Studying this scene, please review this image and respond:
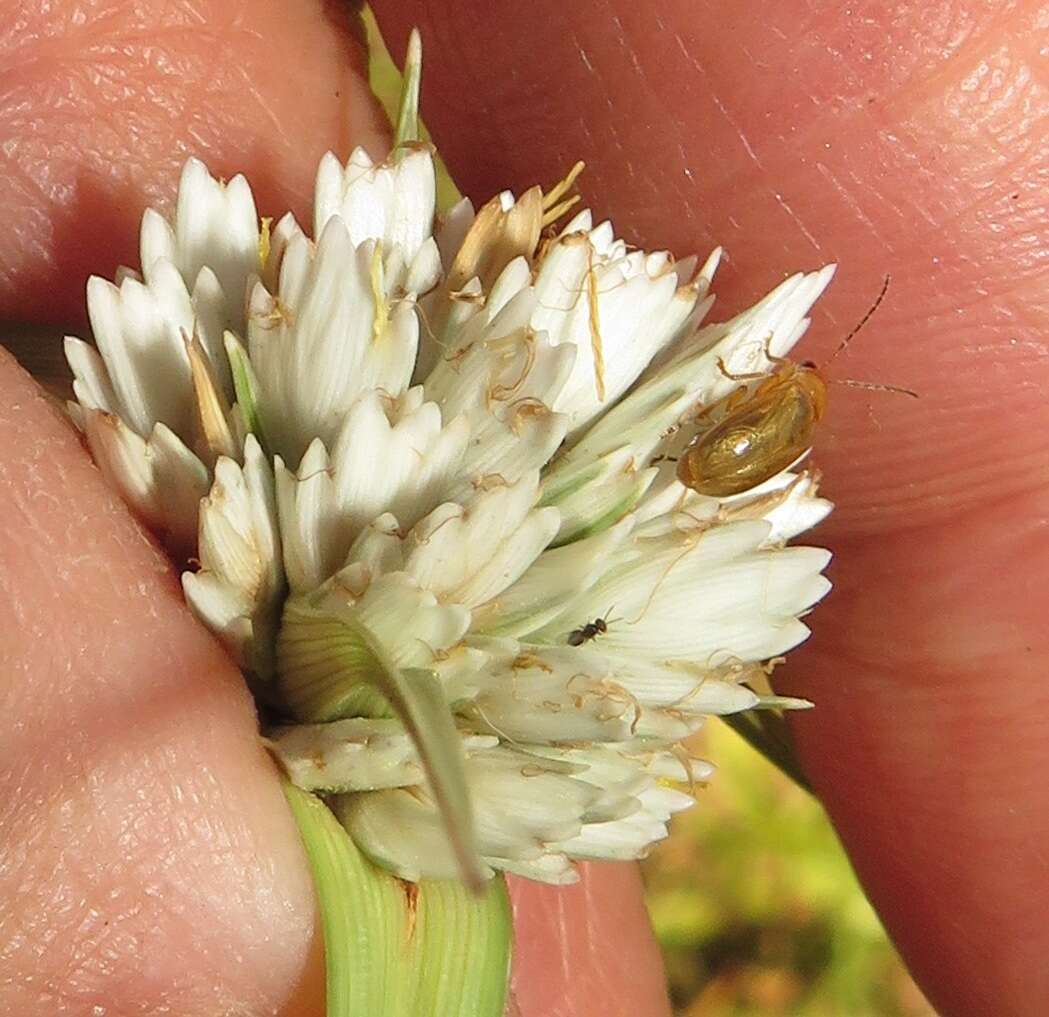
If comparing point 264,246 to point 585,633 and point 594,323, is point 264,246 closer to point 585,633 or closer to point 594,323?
point 594,323

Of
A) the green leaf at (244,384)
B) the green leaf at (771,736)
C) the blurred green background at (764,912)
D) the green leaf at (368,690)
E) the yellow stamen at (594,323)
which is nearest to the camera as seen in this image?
the green leaf at (368,690)

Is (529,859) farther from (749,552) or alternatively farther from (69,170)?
(69,170)

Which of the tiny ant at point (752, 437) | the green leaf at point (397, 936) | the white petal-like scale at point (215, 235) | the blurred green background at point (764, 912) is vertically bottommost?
the blurred green background at point (764, 912)

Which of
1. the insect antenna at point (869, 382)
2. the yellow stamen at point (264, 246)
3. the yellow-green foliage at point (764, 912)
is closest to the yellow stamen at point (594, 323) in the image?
the yellow stamen at point (264, 246)

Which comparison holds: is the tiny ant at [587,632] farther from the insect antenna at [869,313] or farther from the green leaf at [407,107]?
the insect antenna at [869,313]

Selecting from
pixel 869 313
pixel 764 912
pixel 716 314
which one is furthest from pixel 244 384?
pixel 764 912

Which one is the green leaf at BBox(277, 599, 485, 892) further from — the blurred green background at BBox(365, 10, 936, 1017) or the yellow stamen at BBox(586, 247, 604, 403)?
the blurred green background at BBox(365, 10, 936, 1017)

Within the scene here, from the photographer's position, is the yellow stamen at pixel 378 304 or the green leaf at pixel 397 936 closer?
the green leaf at pixel 397 936
